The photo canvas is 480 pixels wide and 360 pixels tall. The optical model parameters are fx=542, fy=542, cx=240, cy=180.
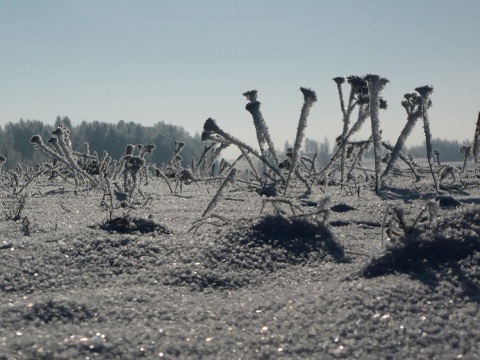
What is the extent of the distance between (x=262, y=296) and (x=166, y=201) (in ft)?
5.17

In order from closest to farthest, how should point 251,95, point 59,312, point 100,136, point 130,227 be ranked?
point 59,312 < point 130,227 < point 251,95 < point 100,136

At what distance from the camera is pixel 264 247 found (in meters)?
1.17

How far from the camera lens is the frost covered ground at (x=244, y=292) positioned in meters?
0.69

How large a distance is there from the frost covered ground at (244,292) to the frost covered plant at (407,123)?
583mm

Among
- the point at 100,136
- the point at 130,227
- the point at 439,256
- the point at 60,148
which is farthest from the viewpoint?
the point at 100,136

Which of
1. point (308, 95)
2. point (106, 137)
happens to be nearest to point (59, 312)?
point (308, 95)

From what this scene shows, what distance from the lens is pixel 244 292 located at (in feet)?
3.12

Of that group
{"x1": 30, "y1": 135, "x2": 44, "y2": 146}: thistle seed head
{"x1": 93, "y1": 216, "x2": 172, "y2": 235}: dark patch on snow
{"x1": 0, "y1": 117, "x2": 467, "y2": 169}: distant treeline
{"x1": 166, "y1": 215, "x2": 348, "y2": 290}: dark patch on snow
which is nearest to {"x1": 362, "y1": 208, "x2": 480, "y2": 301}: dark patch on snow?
{"x1": 166, "y1": 215, "x2": 348, "y2": 290}: dark patch on snow

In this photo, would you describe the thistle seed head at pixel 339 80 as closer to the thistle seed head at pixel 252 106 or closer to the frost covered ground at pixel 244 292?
the thistle seed head at pixel 252 106

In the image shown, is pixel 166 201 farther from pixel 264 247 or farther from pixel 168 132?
pixel 168 132

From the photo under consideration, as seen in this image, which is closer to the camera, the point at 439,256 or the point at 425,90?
the point at 439,256

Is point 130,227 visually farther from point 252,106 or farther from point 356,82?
point 356,82

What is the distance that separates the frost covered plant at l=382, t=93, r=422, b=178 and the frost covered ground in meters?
0.58

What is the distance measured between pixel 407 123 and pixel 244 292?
1.40 metres
